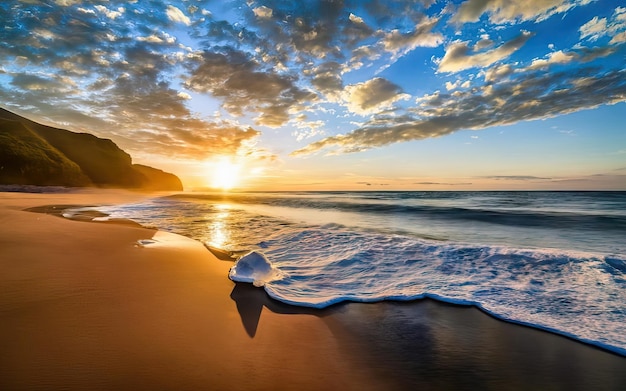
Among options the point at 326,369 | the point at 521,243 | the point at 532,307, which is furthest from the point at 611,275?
the point at 326,369

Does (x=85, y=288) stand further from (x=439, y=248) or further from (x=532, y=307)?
(x=439, y=248)

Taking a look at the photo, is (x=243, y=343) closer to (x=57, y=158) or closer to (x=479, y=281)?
(x=479, y=281)

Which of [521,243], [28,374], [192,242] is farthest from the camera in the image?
[521,243]

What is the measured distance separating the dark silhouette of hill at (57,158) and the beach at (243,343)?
2927 inches

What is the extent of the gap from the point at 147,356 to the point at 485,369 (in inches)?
147

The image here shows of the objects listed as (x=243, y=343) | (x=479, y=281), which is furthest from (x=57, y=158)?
(x=479, y=281)

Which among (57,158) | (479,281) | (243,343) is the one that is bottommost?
(479,281)

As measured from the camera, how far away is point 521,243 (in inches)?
389

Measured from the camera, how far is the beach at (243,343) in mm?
2539

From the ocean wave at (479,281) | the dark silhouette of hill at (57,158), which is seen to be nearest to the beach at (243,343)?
the ocean wave at (479,281)

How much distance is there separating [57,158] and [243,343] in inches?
3425

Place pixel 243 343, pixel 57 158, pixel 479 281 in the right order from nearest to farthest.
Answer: pixel 243 343
pixel 479 281
pixel 57 158

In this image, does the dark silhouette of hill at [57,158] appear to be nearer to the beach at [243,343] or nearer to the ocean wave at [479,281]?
the beach at [243,343]

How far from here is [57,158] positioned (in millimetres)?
63125
